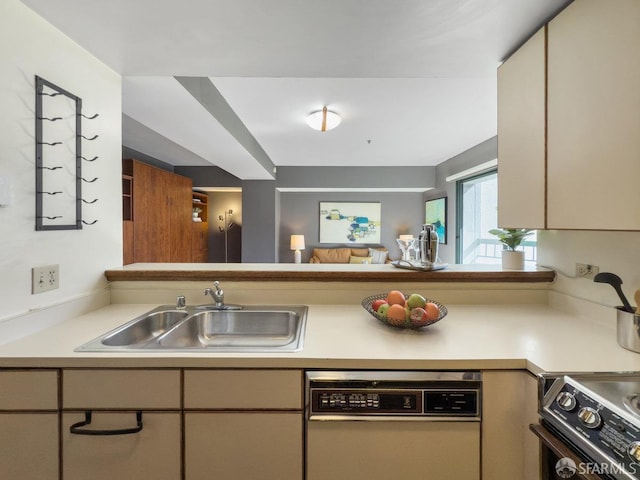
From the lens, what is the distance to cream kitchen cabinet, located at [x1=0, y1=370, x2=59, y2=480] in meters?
0.93

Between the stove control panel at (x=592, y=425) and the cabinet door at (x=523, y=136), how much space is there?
0.67 meters

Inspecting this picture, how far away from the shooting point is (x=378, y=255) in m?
5.79

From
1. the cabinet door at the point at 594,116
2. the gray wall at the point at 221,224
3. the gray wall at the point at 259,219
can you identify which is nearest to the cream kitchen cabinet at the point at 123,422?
the cabinet door at the point at 594,116

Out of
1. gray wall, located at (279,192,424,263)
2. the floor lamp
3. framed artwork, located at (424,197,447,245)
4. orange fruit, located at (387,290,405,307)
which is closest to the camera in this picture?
orange fruit, located at (387,290,405,307)

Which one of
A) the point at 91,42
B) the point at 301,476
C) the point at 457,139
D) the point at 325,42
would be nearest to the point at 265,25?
the point at 325,42

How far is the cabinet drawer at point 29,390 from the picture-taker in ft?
3.05

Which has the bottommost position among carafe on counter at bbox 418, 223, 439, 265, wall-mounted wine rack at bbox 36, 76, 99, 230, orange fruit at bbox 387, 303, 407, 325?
orange fruit at bbox 387, 303, 407, 325

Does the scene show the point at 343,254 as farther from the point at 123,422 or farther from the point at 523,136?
the point at 123,422

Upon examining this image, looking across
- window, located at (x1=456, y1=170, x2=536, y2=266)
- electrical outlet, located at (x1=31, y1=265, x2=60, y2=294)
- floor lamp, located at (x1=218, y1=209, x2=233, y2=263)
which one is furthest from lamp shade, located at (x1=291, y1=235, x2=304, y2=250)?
electrical outlet, located at (x1=31, y1=265, x2=60, y2=294)

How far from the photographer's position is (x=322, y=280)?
1.56 metres

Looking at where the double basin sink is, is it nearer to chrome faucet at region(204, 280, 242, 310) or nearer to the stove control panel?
chrome faucet at region(204, 280, 242, 310)

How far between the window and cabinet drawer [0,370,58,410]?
3.98 m

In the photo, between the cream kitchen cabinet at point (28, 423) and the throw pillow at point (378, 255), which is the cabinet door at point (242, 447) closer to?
→ the cream kitchen cabinet at point (28, 423)

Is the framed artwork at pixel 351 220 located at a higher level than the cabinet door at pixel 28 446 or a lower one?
higher
